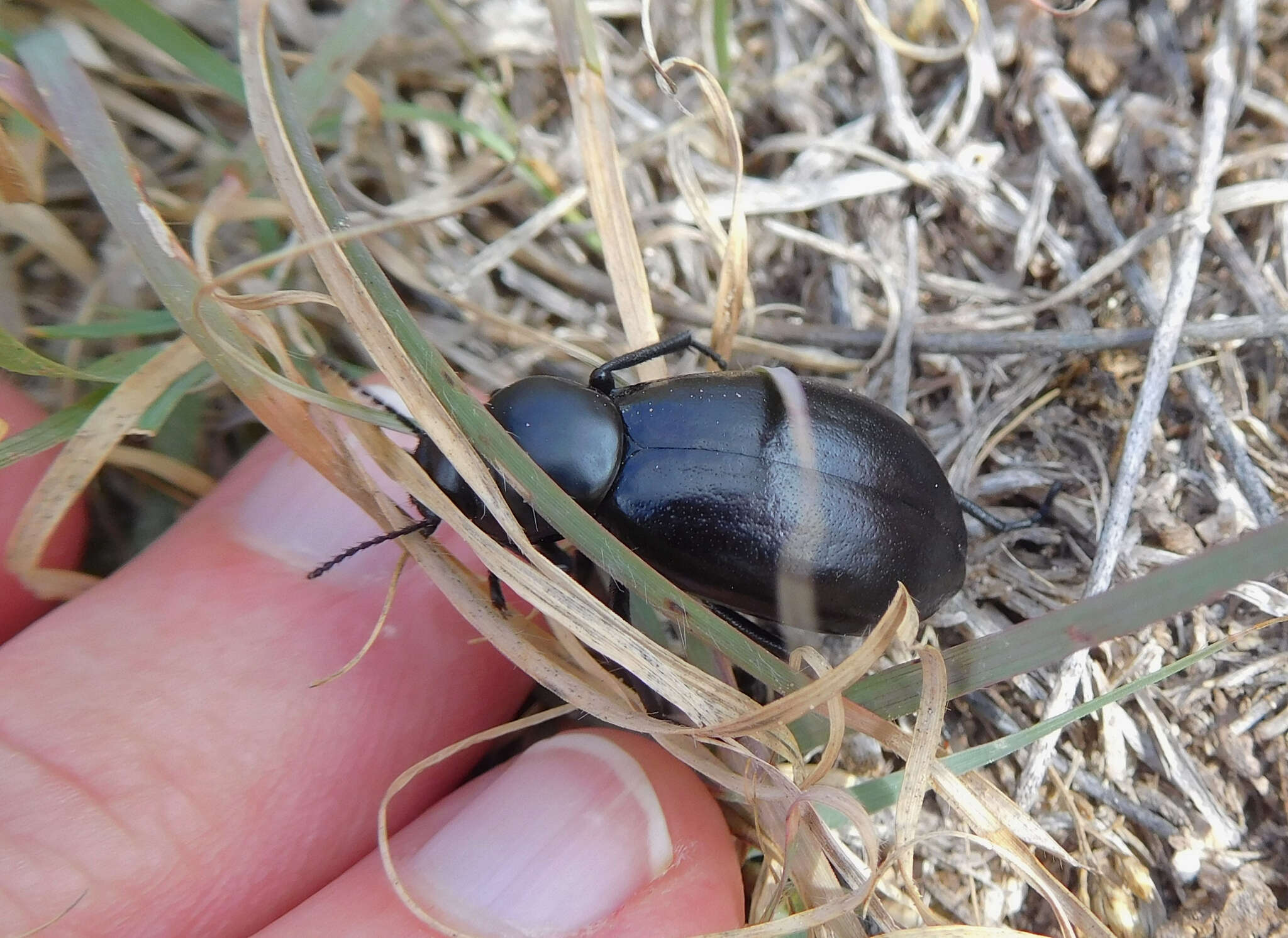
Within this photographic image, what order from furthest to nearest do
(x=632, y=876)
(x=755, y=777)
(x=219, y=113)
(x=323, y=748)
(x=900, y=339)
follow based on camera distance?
(x=219, y=113), (x=900, y=339), (x=323, y=748), (x=632, y=876), (x=755, y=777)

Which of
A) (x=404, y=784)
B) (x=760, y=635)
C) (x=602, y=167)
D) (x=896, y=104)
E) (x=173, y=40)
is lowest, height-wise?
(x=760, y=635)

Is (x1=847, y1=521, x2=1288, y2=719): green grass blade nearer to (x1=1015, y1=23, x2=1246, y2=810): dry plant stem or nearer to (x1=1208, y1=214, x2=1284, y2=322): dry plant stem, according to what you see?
(x1=1015, y1=23, x2=1246, y2=810): dry plant stem

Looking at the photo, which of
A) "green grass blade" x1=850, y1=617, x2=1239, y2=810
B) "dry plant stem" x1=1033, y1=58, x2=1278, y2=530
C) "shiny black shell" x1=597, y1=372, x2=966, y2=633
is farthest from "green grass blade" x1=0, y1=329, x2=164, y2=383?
"dry plant stem" x1=1033, y1=58, x2=1278, y2=530

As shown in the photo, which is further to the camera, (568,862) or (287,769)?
(287,769)

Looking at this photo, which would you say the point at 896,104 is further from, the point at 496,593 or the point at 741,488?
the point at 496,593

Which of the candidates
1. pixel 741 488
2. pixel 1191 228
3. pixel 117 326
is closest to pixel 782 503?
pixel 741 488

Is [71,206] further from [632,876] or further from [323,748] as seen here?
[632,876]

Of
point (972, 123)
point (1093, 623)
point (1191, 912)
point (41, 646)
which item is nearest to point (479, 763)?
point (41, 646)
